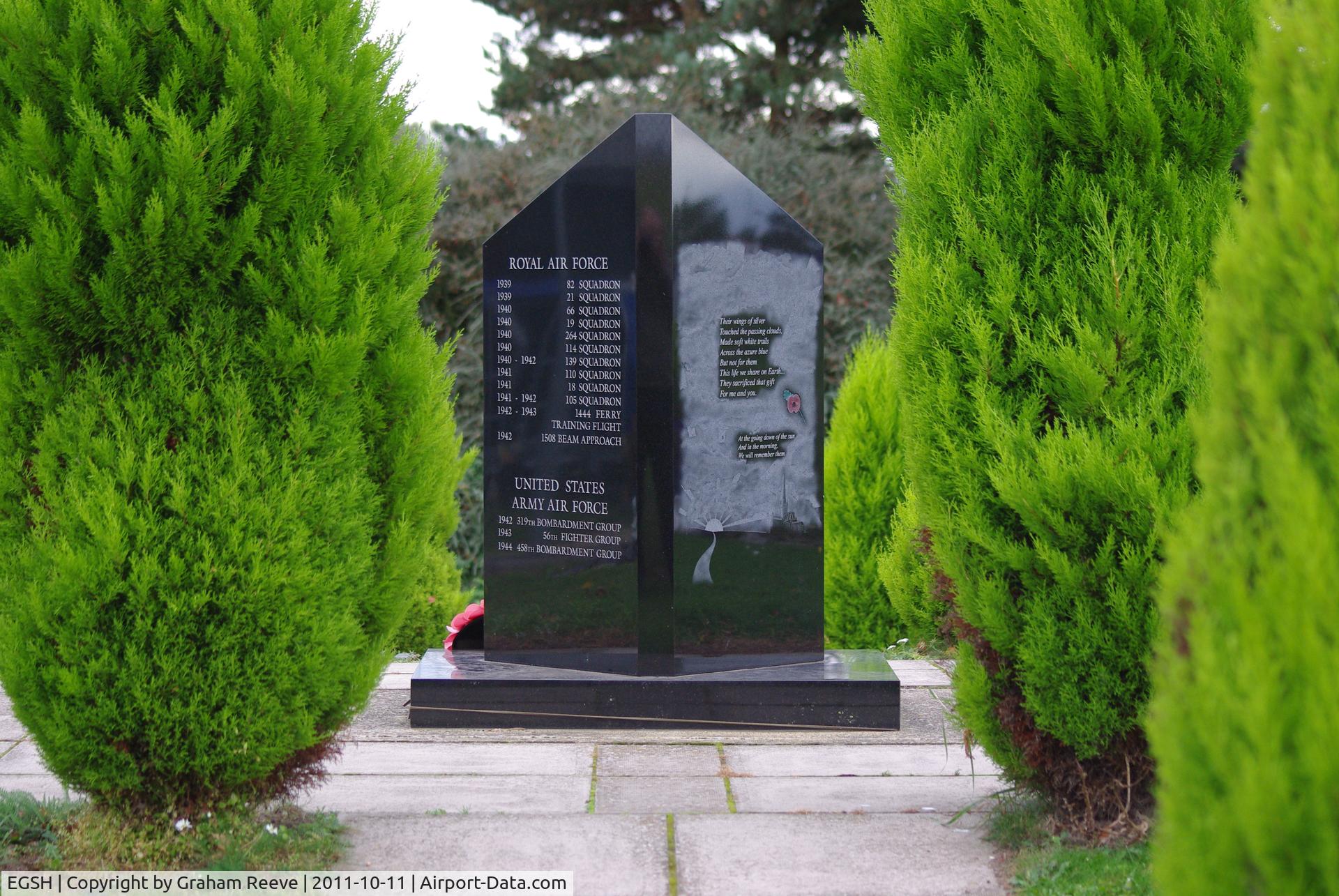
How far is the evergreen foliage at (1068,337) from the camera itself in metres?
3.29

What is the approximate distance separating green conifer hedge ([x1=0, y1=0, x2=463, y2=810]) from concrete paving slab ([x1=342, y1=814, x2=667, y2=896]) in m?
0.47

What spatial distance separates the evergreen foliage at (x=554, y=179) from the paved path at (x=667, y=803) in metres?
6.16

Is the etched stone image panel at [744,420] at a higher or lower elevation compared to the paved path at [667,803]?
higher

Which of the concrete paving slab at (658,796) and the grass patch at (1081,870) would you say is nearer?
the grass patch at (1081,870)

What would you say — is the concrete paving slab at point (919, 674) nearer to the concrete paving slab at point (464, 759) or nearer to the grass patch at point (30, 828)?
the concrete paving slab at point (464, 759)

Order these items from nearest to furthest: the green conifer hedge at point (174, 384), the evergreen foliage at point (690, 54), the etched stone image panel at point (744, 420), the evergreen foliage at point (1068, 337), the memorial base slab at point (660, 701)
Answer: the green conifer hedge at point (174, 384), the evergreen foliage at point (1068, 337), the memorial base slab at point (660, 701), the etched stone image panel at point (744, 420), the evergreen foliage at point (690, 54)

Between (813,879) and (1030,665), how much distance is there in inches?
35.9

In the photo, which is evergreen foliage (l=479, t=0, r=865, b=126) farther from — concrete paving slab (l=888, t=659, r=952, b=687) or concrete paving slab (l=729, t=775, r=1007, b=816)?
concrete paving slab (l=729, t=775, r=1007, b=816)

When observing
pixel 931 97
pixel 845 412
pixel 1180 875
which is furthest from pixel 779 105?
pixel 1180 875

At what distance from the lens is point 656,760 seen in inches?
185

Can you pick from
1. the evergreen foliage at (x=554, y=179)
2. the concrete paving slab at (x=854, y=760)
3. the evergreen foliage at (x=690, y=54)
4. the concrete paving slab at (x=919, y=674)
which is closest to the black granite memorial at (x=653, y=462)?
the concrete paving slab at (x=854, y=760)

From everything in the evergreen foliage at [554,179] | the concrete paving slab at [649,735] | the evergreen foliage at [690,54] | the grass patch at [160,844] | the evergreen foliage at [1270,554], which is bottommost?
the concrete paving slab at [649,735]

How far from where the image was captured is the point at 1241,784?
1510 mm

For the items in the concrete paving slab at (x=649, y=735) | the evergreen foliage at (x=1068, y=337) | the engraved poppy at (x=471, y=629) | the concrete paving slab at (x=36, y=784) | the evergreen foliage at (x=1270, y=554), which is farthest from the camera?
the engraved poppy at (x=471, y=629)
